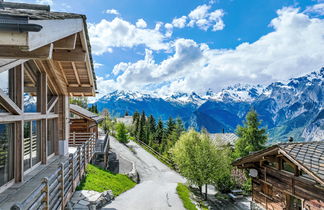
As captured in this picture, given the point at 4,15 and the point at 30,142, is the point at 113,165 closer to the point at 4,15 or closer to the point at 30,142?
the point at 30,142

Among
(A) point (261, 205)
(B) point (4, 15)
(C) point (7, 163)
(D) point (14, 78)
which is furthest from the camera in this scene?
(A) point (261, 205)

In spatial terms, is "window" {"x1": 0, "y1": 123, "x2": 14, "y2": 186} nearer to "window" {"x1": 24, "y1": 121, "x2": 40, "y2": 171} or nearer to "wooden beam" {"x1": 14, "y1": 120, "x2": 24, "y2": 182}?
"wooden beam" {"x1": 14, "y1": 120, "x2": 24, "y2": 182}

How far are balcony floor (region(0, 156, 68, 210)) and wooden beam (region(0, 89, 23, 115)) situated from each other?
81.9 inches

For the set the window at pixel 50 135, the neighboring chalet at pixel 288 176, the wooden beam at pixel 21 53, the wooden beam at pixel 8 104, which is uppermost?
the wooden beam at pixel 21 53

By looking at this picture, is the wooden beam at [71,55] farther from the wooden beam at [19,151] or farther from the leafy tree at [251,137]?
the leafy tree at [251,137]

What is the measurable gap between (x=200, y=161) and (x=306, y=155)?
10548 millimetres

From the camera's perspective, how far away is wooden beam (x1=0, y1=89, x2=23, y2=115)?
508cm

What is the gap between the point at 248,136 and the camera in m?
20.8

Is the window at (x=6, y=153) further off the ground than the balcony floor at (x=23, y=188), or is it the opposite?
the window at (x=6, y=153)

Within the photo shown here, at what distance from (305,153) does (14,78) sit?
1009cm

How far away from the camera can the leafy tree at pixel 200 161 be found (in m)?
17.0

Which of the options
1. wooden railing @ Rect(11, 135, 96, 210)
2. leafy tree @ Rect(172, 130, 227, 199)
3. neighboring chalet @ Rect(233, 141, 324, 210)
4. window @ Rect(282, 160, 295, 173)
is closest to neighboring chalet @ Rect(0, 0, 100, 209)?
wooden railing @ Rect(11, 135, 96, 210)

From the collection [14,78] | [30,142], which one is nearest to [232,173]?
[30,142]

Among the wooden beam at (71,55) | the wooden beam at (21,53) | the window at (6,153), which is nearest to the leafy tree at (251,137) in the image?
the wooden beam at (71,55)
